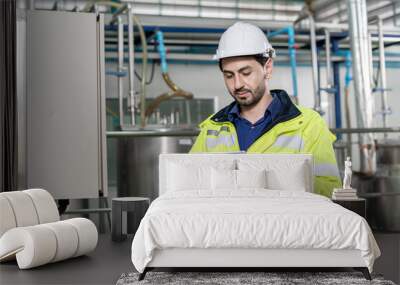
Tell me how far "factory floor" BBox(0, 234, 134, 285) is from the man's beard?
126cm

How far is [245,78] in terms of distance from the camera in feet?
13.8

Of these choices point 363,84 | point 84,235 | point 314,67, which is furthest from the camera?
point 314,67

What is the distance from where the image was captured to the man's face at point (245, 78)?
165 inches

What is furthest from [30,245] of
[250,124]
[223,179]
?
[250,124]

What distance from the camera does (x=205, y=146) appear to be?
14.3 feet

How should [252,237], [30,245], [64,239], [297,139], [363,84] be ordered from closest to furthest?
[252,237] → [30,245] → [64,239] → [297,139] → [363,84]

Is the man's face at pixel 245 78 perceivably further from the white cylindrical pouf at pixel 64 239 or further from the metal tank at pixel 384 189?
the metal tank at pixel 384 189

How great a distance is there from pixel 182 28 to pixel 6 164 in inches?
153

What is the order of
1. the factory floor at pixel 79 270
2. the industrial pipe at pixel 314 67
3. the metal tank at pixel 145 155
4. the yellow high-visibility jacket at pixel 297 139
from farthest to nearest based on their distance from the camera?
1. the industrial pipe at pixel 314 67
2. the metal tank at pixel 145 155
3. the yellow high-visibility jacket at pixel 297 139
4. the factory floor at pixel 79 270

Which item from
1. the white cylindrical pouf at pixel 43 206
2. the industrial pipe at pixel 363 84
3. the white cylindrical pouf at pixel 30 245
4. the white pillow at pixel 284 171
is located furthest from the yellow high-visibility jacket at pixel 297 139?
the industrial pipe at pixel 363 84

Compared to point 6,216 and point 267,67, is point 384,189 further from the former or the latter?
point 6,216

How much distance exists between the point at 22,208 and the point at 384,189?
12.3ft

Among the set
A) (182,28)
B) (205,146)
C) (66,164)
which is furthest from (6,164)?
(182,28)

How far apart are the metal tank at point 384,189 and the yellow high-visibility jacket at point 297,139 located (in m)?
1.62
